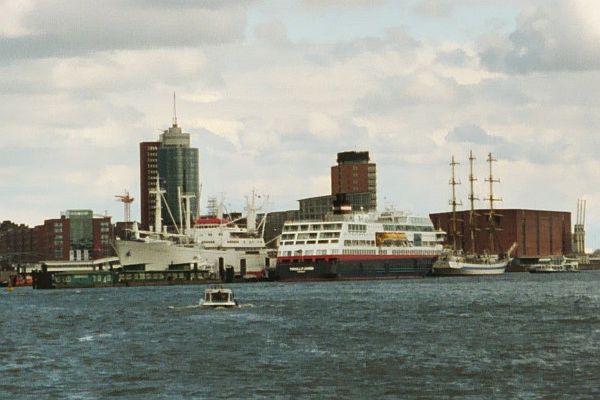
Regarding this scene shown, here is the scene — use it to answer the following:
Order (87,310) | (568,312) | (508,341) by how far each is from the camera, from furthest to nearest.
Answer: (87,310) < (568,312) < (508,341)

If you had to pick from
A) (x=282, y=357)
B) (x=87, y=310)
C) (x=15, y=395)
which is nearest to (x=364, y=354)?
(x=282, y=357)

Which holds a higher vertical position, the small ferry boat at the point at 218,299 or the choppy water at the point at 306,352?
the small ferry boat at the point at 218,299

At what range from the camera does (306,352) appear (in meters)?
70.9

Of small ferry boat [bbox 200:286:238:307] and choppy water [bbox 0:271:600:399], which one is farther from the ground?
small ferry boat [bbox 200:286:238:307]

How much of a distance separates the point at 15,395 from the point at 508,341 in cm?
3277

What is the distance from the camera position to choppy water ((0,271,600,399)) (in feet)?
182

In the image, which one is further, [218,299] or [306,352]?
[218,299]

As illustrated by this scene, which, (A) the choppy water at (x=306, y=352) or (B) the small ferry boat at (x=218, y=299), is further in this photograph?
(B) the small ferry boat at (x=218, y=299)

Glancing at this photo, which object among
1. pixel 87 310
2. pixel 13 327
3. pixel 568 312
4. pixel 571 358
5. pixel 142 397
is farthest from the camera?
pixel 87 310

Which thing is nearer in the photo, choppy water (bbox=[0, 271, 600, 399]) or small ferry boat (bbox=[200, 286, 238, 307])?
choppy water (bbox=[0, 271, 600, 399])

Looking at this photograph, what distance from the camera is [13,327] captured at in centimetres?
9981

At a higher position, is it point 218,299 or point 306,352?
point 218,299

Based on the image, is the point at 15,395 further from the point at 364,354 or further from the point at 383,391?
the point at 364,354

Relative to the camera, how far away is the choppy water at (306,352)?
5544cm
